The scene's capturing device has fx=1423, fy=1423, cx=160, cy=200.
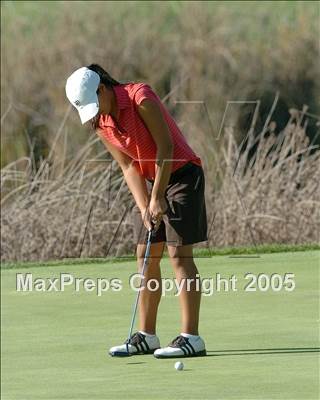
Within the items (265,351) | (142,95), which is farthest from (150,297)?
(142,95)

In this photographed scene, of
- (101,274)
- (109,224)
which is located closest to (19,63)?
(109,224)

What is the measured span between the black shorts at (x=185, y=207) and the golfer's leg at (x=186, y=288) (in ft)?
Result: 0.18

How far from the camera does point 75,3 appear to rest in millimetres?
21938

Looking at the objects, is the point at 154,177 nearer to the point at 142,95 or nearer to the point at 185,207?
the point at 185,207

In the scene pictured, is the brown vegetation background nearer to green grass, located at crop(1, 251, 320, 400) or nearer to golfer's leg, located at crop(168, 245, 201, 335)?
green grass, located at crop(1, 251, 320, 400)

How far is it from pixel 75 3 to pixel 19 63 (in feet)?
8.36

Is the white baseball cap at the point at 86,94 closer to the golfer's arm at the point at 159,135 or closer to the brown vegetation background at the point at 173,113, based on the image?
the golfer's arm at the point at 159,135

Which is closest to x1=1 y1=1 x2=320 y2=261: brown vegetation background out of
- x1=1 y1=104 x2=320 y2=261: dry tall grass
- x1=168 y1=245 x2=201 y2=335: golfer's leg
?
x1=1 y1=104 x2=320 y2=261: dry tall grass

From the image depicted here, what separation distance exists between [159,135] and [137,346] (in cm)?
119

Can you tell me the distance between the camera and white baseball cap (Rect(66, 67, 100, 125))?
702cm

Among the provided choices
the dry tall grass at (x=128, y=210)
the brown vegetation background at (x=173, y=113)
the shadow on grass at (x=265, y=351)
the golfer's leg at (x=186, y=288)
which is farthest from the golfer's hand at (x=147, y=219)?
the dry tall grass at (x=128, y=210)

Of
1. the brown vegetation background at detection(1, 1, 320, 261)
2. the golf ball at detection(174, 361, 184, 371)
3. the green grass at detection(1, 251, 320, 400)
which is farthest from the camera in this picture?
the brown vegetation background at detection(1, 1, 320, 261)

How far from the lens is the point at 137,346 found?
7523 millimetres

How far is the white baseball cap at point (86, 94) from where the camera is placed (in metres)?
7.02
